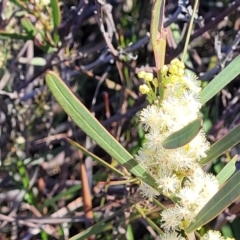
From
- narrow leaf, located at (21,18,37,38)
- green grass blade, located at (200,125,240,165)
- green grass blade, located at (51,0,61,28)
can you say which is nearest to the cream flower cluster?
green grass blade, located at (200,125,240,165)

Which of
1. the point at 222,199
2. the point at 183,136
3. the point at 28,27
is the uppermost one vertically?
the point at 28,27

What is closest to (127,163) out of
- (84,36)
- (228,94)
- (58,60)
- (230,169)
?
(230,169)

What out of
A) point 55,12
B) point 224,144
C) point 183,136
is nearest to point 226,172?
point 224,144

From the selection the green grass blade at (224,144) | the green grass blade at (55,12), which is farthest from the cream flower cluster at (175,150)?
the green grass blade at (55,12)

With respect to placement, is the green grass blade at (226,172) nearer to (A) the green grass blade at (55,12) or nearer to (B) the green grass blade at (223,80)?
(B) the green grass blade at (223,80)

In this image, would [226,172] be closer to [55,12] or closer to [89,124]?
[89,124]

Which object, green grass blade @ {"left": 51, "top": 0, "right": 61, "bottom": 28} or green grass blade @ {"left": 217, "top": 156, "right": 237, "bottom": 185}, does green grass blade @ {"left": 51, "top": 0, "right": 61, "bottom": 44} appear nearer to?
green grass blade @ {"left": 51, "top": 0, "right": 61, "bottom": 28}

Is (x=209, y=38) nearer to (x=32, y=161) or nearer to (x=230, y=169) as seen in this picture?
(x=32, y=161)
